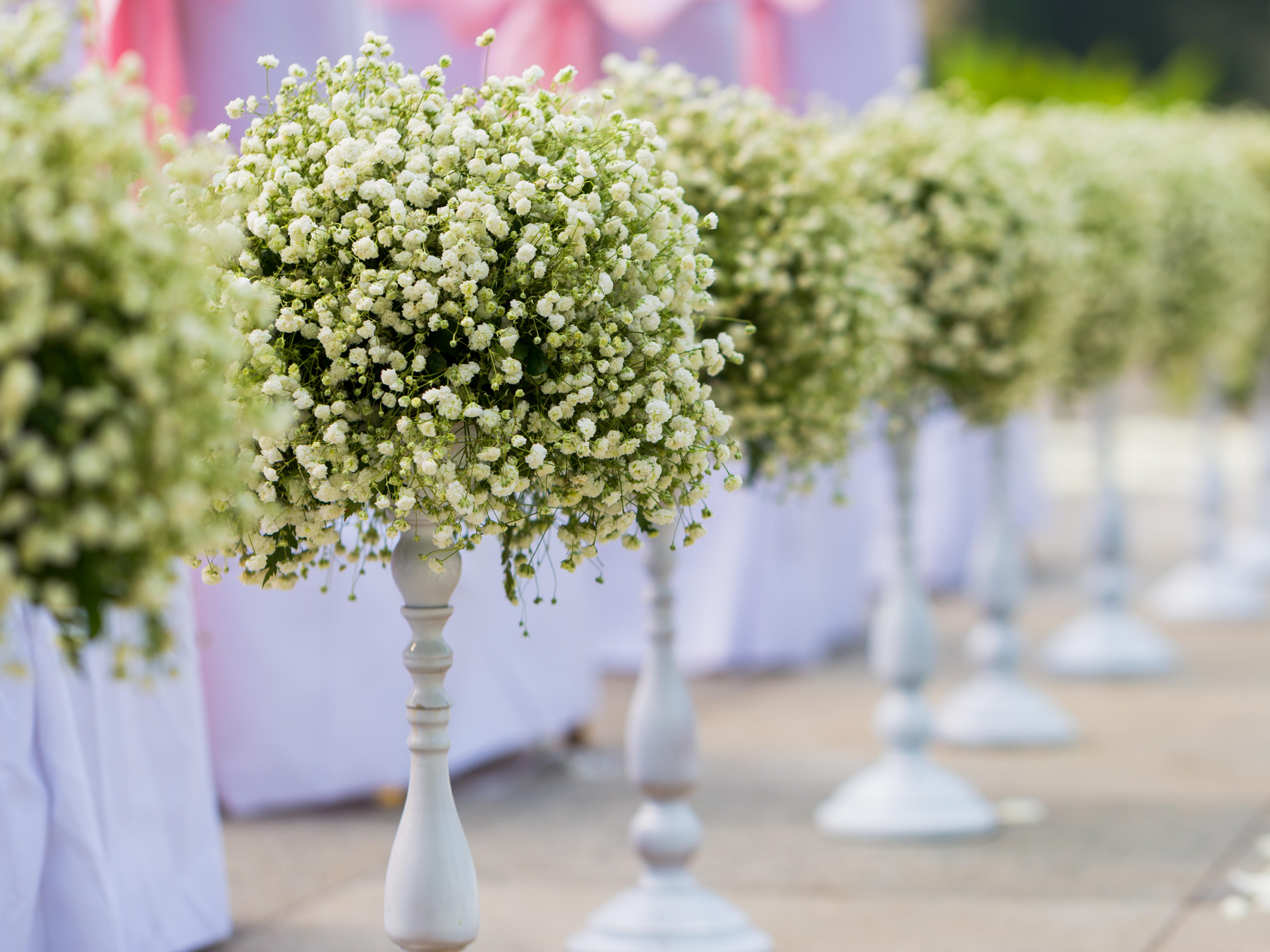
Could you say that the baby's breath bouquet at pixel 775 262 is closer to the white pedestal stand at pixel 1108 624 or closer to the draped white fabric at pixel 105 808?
the draped white fabric at pixel 105 808

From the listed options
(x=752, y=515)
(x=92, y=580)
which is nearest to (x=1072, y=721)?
(x=752, y=515)

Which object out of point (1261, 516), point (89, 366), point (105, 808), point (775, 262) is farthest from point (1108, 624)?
point (89, 366)

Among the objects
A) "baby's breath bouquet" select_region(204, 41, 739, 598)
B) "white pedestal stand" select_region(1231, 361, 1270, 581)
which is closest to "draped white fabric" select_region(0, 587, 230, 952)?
"baby's breath bouquet" select_region(204, 41, 739, 598)

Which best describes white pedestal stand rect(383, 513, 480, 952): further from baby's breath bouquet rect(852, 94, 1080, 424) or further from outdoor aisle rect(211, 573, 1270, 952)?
baby's breath bouquet rect(852, 94, 1080, 424)

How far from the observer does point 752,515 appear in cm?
675

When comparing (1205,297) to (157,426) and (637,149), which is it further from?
(157,426)

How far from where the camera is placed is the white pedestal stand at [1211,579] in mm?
8266

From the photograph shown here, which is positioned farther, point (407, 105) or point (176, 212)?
point (407, 105)

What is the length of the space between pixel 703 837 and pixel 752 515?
2230 mm

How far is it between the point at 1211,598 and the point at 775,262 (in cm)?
577

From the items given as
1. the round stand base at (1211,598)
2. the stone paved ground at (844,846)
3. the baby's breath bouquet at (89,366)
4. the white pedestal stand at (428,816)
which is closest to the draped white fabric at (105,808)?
the stone paved ground at (844,846)

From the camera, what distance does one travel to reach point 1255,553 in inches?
370

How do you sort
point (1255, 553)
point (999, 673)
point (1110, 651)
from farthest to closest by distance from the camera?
point (1255, 553)
point (1110, 651)
point (999, 673)

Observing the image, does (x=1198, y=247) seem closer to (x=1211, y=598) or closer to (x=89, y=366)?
(x=1211, y=598)
